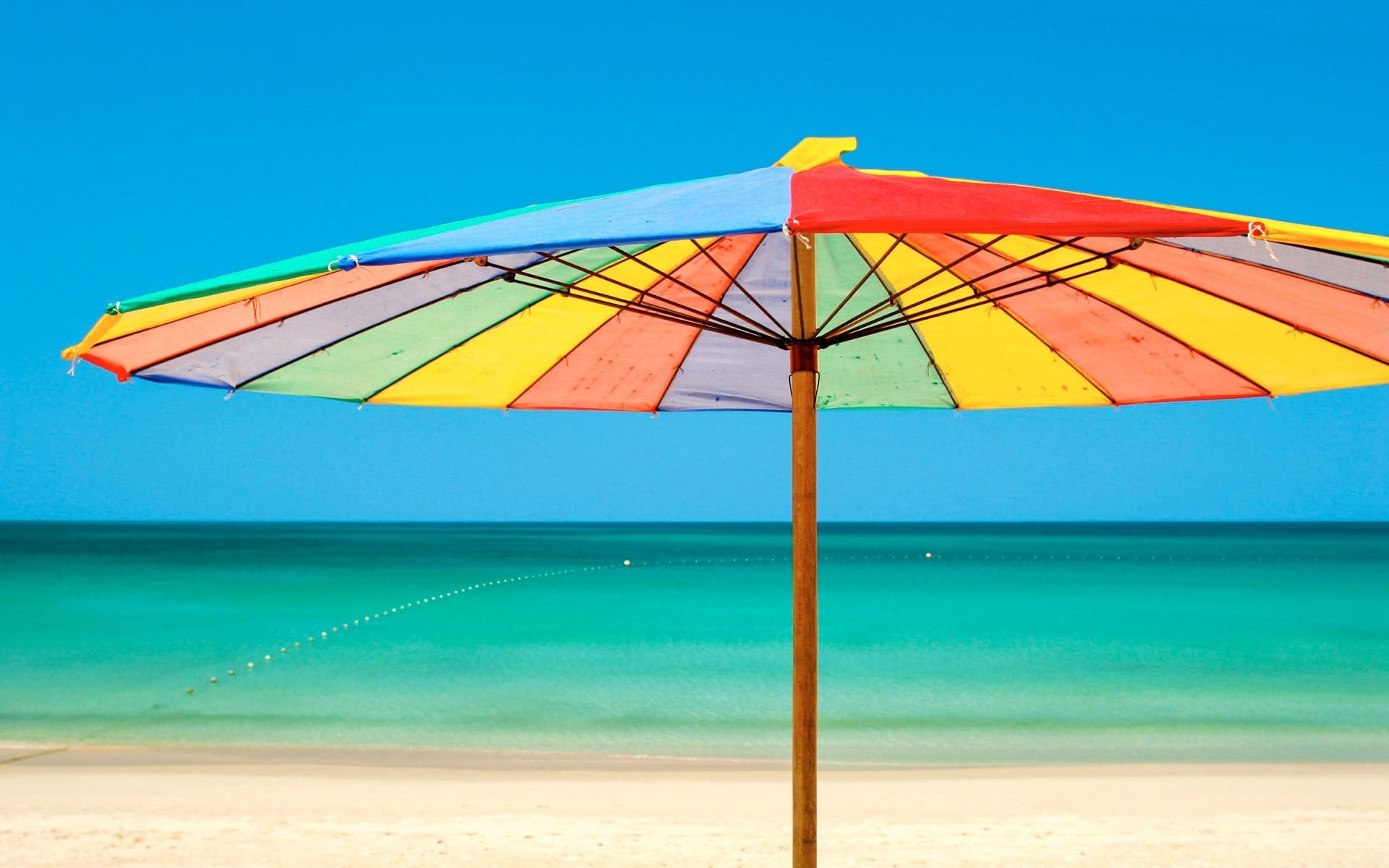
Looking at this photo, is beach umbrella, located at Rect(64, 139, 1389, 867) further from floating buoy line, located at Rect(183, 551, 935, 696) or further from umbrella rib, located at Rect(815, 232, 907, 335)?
floating buoy line, located at Rect(183, 551, 935, 696)

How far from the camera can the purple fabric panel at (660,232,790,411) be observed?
3.73 m

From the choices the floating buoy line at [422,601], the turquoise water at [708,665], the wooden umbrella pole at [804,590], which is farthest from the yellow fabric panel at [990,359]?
the floating buoy line at [422,601]

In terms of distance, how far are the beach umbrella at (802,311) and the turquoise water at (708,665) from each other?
541cm

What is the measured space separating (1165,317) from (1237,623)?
60.4 ft

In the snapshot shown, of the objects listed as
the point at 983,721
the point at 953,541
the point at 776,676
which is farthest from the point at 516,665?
the point at 953,541

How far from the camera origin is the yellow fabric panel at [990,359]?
3.46m

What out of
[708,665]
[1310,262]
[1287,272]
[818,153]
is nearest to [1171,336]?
[1287,272]

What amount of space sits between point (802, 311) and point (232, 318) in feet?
4.66

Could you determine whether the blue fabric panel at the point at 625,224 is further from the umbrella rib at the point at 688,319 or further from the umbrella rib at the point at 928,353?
the umbrella rib at the point at 928,353

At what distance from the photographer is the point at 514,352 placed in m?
3.61

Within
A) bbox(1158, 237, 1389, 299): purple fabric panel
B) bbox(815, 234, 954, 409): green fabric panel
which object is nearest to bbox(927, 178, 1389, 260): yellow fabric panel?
bbox(1158, 237, 1389, 299): purple fabric panel

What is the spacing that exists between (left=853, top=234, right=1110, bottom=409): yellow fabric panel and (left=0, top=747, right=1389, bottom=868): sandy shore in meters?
2.30

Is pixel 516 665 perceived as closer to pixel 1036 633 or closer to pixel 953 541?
pixel 1036 633

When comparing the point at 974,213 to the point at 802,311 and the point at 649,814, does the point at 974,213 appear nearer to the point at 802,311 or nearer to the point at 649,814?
the point at 802,311
